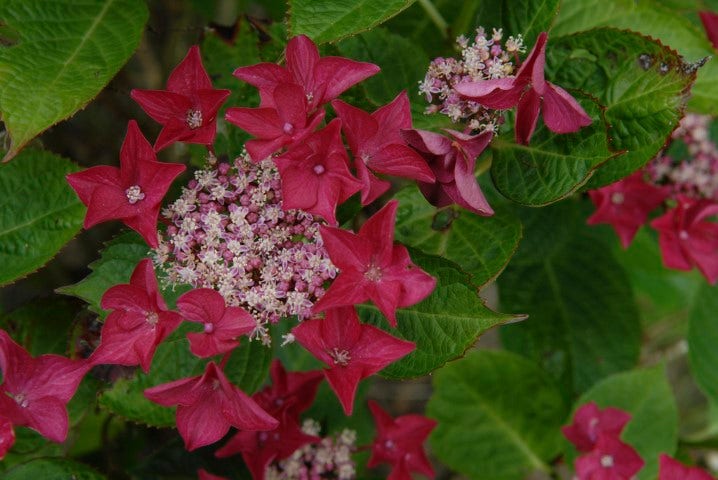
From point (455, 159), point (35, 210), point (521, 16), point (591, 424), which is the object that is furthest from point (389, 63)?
point (591, 424)

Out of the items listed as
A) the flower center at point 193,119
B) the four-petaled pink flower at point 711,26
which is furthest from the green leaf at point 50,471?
the four-petaled pink flower at point 711,26

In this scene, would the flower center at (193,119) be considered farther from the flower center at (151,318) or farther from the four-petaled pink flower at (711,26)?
the four-petaled pink flower at (711,26)

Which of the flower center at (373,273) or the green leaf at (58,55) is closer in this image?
the flower center at (373,273)

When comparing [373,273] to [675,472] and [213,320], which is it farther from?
[675,472]

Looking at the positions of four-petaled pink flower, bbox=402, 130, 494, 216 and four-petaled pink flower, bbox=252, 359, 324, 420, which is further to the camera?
four-petaled pink flower, bbox=252, 359, 324, 420

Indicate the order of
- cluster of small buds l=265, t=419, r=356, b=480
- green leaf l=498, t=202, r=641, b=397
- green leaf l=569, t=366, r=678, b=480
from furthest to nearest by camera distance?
green leaf l=498, t=202, r=641, b=397
green leaf l=569, t=366, r=678, b=480
cluster of small buds l=265, t=419, r=356, b=480

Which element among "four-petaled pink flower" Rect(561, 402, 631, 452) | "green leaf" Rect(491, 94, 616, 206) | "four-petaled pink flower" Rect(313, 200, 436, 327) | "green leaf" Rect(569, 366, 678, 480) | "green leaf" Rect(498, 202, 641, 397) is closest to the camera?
"four-petaled pink flower" Rect(313, 200, 436, 327)

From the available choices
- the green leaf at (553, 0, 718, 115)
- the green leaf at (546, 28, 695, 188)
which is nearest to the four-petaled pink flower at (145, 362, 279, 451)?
the green leaf at (546, 28, 695, 188)

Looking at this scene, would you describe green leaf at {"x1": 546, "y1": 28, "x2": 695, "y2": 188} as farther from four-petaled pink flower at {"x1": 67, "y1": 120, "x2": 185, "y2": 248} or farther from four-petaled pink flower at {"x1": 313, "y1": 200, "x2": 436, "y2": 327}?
four-petaled pink flower at {"x1": 67, "y1": 120, "x2": 185, "y2": 248}
